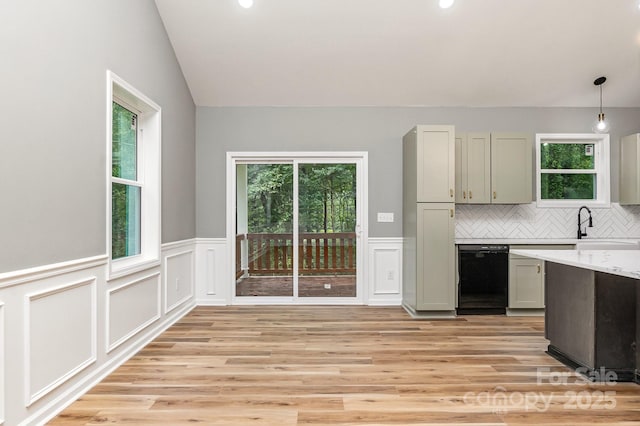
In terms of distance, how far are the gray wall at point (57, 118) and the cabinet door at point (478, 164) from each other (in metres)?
3.65

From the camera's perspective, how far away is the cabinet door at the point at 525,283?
15.1 ft

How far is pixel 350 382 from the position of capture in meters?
2.76

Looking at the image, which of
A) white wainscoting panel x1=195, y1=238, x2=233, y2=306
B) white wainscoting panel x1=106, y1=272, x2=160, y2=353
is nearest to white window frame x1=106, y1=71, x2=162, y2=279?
white wainscoting panel x1=106, y1=272, x2=160, y2=353

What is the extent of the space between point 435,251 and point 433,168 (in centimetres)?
94

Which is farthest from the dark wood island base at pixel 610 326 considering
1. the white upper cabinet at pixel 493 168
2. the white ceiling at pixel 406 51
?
the white ceiling at pixel 406 51

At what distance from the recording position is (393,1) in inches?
151

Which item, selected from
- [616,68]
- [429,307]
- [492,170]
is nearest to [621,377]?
[429,307]

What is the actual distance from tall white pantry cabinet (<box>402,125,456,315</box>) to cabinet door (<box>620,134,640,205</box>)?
2403mm

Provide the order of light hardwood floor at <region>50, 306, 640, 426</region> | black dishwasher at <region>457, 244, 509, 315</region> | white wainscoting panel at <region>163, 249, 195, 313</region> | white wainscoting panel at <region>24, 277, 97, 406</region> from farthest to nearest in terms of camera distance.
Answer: black dishwasher at <region>457, 244, 509, 315</region>, white wainscoting panel at <region>163, 249, 195, 313</region>, light hardwood floor at <region>50, 306, 640, 426</region>, white wainscoting panel at <region>24, 277, 97, 406</region>

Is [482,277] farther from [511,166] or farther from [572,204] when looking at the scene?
[572,204]

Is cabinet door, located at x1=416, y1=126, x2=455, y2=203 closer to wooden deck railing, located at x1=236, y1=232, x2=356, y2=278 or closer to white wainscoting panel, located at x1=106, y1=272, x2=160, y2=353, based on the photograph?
wooden deck railing, located at x1=236, y1=232, x2=356, y2=278

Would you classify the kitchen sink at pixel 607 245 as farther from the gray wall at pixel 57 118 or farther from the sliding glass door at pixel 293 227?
the gray wall at pixel 57 118

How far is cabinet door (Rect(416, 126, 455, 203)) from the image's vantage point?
4480 millimetres

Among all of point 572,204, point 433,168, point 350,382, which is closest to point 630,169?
point 572,204
